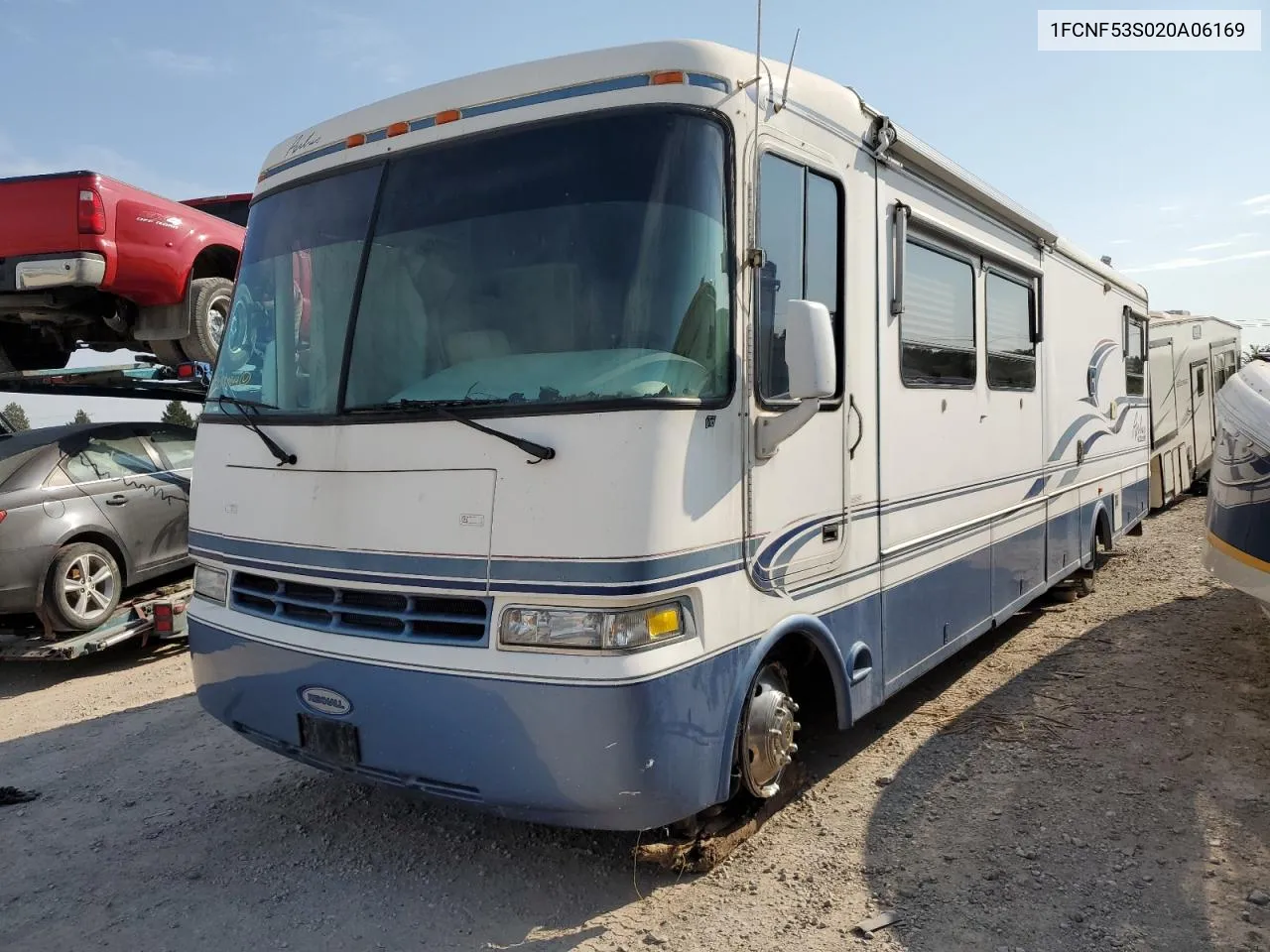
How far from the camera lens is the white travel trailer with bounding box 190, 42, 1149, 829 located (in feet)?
9.62

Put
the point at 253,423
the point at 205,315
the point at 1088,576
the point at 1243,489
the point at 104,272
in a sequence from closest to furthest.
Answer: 1. the point at 253,423
2. the point at 1243,489
3. the point at 104,272
4. the point at 205,315
5. the point at 1088,576

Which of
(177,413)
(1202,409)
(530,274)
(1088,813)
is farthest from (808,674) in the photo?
(1202,409)

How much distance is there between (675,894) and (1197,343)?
15.0 m

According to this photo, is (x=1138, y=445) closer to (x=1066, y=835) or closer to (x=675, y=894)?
(x=1066, y=835)

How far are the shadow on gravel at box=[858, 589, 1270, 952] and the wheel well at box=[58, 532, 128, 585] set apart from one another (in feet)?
17.7

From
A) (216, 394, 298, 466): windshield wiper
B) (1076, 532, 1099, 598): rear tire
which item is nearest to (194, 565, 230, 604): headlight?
(216, 394, 298, 466): windshield wiper

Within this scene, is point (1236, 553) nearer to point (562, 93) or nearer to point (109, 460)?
point (562, 93)

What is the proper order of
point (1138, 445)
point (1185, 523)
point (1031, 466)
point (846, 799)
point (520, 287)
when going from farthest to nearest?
point (1185, 523) < point (1138, 445) < point (1031, 466) < point (846, 799) < point (520, 287)

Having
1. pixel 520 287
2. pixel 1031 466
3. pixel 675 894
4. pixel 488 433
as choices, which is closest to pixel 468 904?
pixel 675 894

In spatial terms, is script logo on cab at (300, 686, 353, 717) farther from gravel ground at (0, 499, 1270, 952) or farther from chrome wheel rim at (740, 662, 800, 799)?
chrome wheel rim at (740, 662, 800, 799)

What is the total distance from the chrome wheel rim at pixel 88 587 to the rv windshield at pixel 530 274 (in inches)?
152

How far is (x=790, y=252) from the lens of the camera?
3516mm

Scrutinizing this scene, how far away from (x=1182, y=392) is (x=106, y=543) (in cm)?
1424

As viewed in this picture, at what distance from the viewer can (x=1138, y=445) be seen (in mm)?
9570
